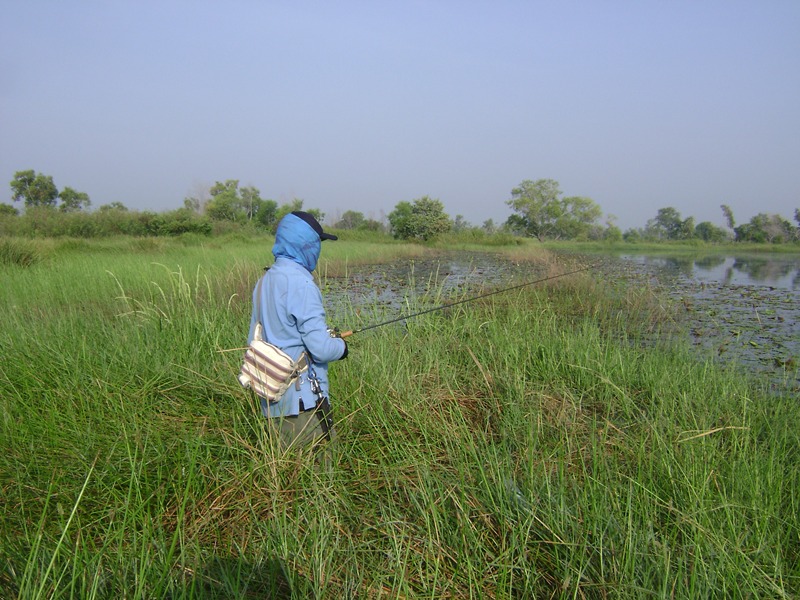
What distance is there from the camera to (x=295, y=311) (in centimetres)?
189

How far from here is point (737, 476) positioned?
6.36ft

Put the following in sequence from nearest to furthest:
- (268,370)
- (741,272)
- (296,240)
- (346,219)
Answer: (268,370) → (296,240) → (741,272) → (346,219)

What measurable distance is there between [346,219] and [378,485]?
108ft

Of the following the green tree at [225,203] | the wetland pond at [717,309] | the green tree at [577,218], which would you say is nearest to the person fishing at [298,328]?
the wetland pond at [717,309]

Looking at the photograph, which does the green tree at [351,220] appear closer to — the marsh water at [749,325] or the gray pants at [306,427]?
the marsh water at [749,325]

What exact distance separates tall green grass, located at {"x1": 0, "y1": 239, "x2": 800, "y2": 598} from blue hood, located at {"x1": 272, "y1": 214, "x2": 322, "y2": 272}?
73 centimetres

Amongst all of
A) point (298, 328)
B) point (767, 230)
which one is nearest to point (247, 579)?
point (298, 328)

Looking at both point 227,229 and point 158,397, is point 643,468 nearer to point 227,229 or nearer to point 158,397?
point 158,397

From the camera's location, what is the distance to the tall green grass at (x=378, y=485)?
143cm

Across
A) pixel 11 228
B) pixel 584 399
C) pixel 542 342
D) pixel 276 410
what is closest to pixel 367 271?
pixel 542 342

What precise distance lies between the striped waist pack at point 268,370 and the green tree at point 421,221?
85.0 feet

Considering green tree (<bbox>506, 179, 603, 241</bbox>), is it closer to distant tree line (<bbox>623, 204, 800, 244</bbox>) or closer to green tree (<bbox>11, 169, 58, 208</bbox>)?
distant tree line (<bbox>623, 204, 800, 244</bbox>)

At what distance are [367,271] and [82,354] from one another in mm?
8922

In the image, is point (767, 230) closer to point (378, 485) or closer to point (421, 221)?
point (421, 221)
